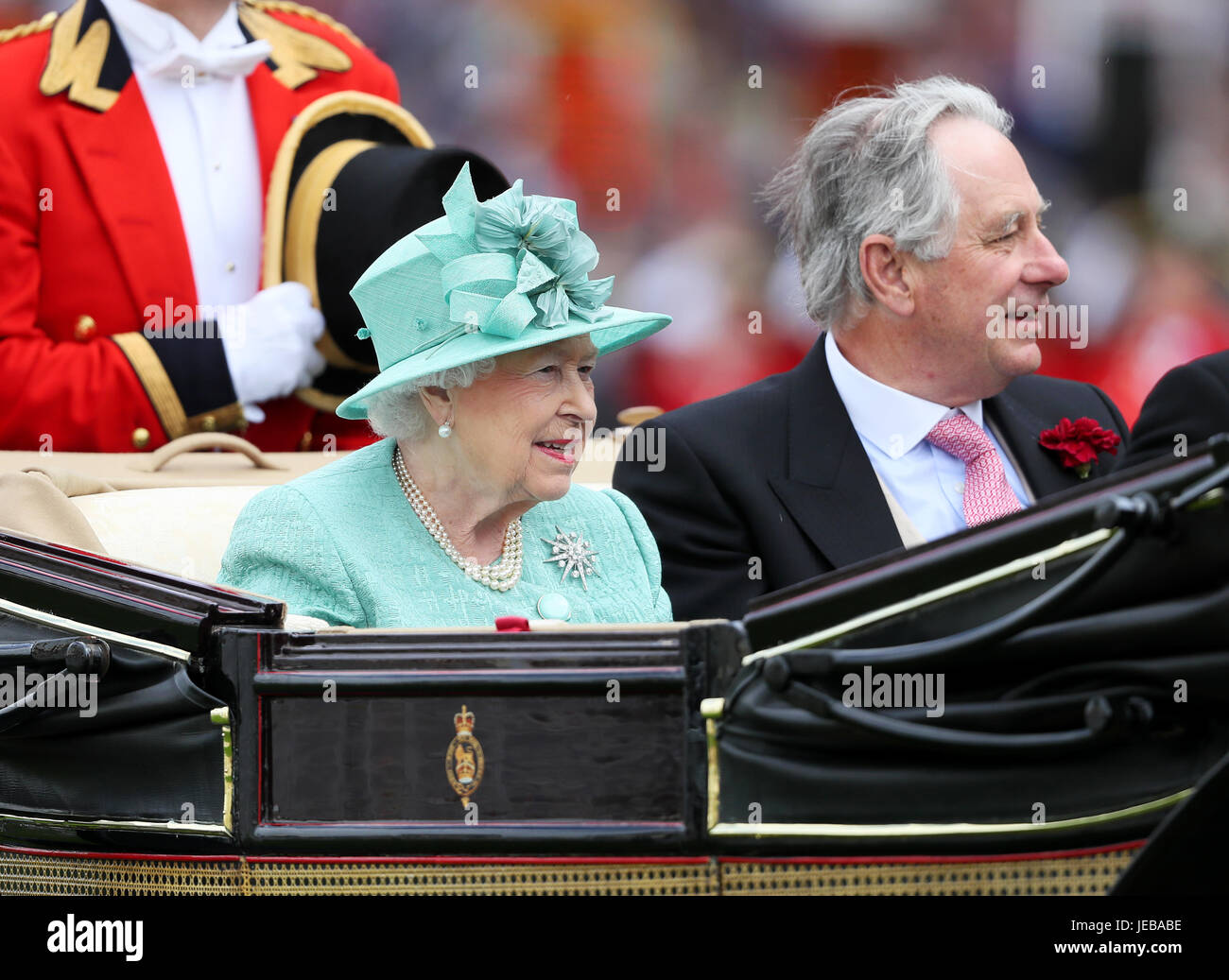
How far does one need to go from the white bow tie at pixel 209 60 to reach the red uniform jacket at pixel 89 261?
7 centimetres

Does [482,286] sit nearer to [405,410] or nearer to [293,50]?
[405,410]

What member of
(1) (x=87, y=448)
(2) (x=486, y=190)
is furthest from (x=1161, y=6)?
(1) (x=87, y=448)

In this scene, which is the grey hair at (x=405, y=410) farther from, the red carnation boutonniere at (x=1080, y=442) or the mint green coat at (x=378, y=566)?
the red carnation boutonniere at (x=1080, y=442)

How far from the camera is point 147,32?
3143 mm

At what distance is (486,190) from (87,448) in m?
0.86

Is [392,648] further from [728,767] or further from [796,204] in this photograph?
[796,204]

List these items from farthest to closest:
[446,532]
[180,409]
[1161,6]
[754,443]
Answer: [1161,6]
[180,409]
[754,443]
[446,532]

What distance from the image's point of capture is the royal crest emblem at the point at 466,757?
176cm

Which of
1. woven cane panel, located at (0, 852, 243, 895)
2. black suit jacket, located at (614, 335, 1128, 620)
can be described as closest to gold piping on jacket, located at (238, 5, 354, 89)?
black suit jacket, located at (614, 335, 1128, 620)

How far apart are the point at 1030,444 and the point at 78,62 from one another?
1.82 m

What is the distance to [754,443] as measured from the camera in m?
2.71

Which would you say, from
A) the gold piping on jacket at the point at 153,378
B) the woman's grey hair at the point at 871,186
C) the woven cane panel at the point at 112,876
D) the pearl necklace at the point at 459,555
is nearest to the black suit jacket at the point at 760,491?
the woman's grey hair at the point at 871,186

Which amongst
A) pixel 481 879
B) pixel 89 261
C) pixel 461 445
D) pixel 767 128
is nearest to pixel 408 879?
pixel 481 879

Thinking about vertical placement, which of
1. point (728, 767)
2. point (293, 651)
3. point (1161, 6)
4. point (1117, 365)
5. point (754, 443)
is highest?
point (1161, 6)
